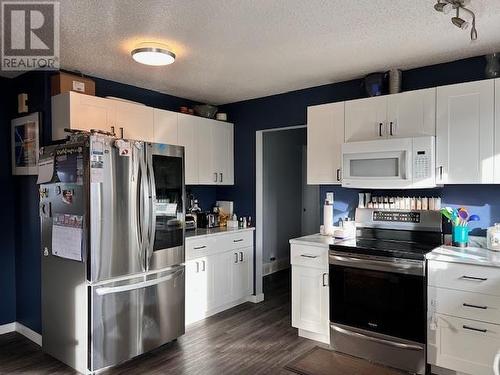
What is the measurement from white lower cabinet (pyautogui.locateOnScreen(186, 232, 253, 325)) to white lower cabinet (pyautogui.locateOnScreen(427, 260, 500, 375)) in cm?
210

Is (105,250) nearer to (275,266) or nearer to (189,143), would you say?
(189,143)

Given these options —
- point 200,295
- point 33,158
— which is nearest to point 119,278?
point 200,295

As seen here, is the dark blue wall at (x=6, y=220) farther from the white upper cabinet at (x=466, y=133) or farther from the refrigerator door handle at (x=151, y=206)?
the white upper cabinet at (x=466, y=133)

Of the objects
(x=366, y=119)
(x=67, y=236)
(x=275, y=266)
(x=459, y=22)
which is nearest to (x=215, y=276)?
(x=67, y=236)

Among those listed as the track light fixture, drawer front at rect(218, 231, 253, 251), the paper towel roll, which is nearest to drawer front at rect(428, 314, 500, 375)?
the paper towel roll

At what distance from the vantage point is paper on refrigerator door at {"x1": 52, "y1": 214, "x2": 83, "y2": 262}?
2619 mm

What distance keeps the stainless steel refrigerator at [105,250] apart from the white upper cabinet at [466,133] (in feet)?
7.40

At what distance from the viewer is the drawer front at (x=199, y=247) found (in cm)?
359

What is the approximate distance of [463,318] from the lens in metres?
2.49

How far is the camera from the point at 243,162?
4.55 m

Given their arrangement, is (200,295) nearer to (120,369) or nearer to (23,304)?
(120,369)

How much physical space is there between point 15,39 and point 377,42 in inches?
102

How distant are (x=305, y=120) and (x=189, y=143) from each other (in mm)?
1323

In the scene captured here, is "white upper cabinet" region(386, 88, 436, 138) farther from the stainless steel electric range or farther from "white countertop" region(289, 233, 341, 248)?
"white countertop" region(289, 233, 341, 248)
